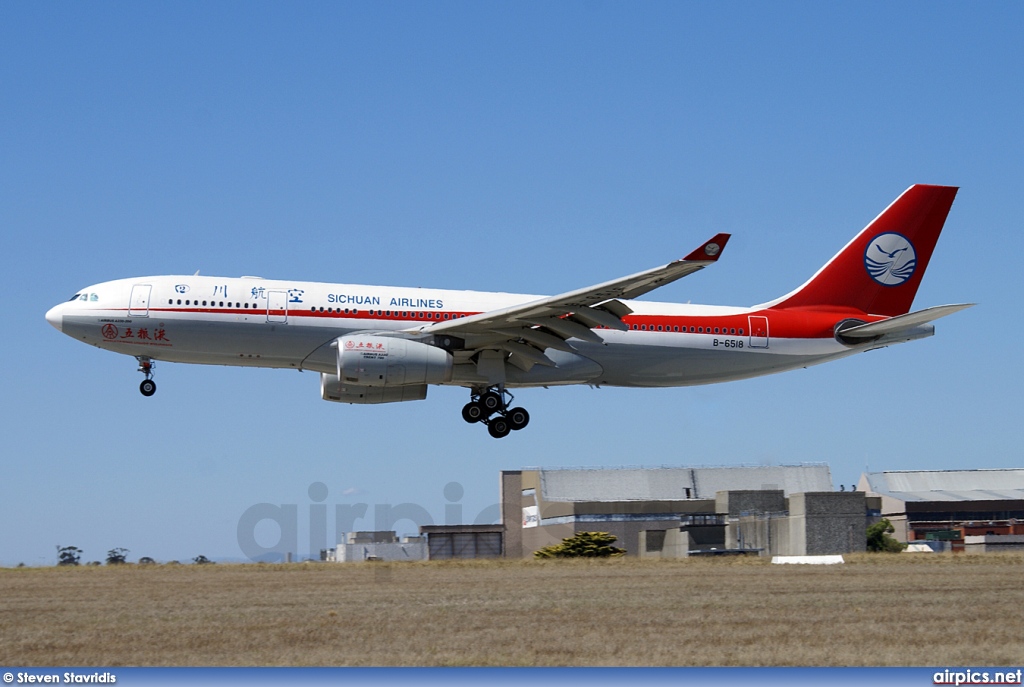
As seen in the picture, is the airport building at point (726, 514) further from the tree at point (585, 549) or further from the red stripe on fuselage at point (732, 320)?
the red stripe on fuselage at point (732, 320)

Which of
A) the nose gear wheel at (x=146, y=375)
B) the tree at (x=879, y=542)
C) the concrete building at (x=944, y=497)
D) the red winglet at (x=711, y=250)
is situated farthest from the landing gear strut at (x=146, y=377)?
the concrete building at (x=944, y=497)

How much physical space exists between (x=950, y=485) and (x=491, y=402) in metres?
58.7

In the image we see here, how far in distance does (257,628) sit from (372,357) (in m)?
13.6

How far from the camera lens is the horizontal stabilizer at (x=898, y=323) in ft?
108

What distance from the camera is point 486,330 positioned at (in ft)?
106

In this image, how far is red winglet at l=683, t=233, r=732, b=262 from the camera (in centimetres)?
2731

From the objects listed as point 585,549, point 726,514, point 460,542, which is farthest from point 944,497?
point 585,549

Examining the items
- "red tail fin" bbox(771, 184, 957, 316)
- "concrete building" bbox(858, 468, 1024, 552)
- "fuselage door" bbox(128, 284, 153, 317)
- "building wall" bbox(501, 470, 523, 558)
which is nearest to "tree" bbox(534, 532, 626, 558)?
"red tail fin" bbox(771, 184, 957, 316)

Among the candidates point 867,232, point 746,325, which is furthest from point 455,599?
point 867,232

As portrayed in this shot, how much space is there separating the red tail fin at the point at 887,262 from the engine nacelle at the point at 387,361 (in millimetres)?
11585

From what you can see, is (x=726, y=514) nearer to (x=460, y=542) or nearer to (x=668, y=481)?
(x=460, y=542)

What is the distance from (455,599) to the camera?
75.7 feet

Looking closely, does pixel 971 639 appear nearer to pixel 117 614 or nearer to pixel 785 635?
pixel 785 635

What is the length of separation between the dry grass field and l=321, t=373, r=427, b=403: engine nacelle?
578 centimetres
